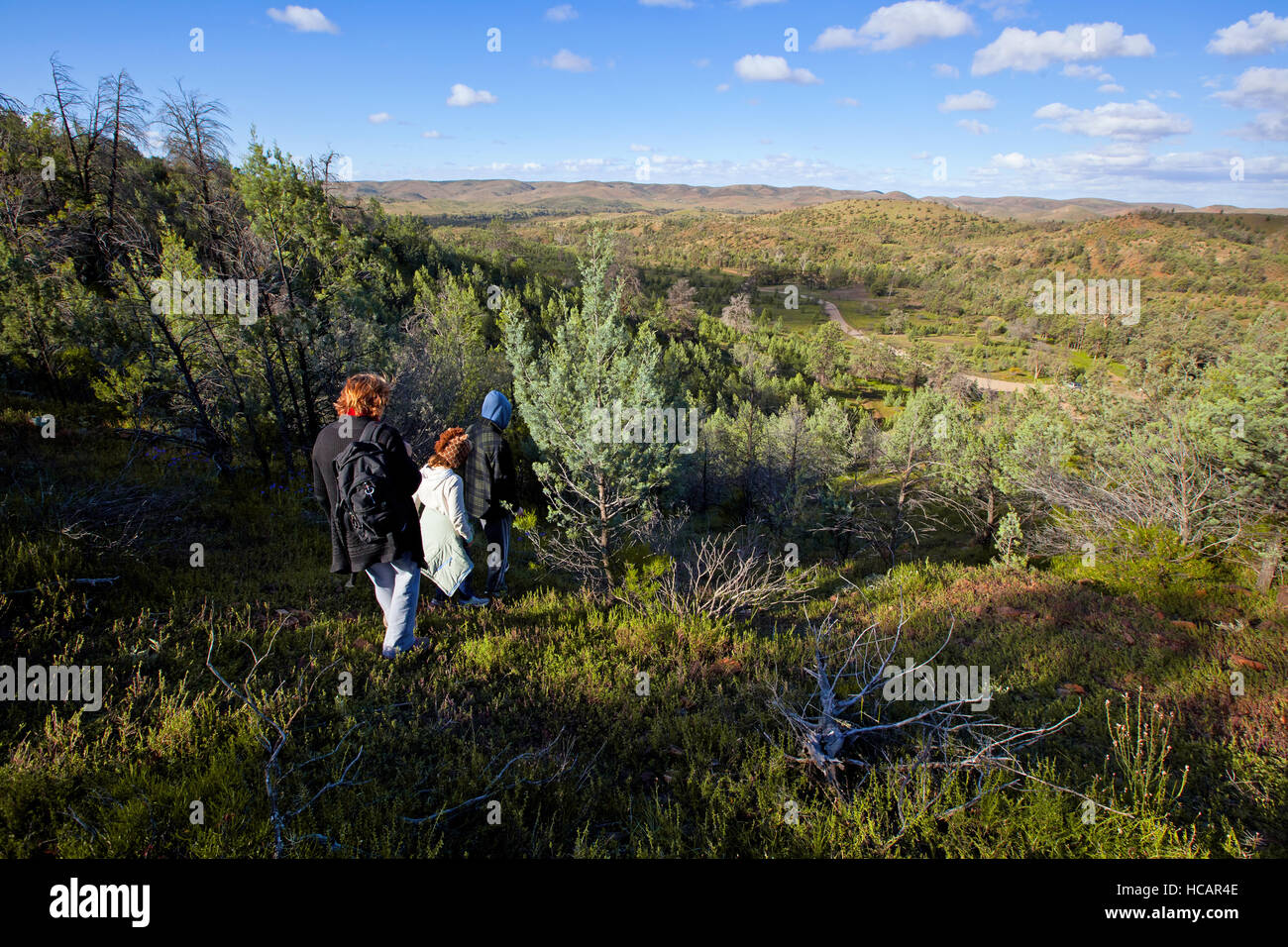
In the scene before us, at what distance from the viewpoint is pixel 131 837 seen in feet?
7.59

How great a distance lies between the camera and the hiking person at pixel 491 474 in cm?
512

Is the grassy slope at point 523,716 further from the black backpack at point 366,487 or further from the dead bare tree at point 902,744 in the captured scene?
the black backpack at point 366,487

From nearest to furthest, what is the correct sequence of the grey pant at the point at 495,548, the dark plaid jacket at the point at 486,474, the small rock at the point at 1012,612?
1. the dark plaid jacket at the point at 486,474
2. the grey pant at the point at 495,548
3. the small rock at the point at 1012,612

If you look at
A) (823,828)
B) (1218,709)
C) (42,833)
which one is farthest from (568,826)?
(1218,709)

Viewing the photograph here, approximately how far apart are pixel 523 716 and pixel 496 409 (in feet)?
9.48

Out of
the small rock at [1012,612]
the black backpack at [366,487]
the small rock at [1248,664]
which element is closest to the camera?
the black backpack at [366,487]

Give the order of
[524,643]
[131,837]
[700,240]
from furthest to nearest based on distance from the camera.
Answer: [700,240], [524,643], [131,837]

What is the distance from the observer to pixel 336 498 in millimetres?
3775

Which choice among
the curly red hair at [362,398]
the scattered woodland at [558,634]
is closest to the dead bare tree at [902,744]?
the scattered woodland at [558,634]

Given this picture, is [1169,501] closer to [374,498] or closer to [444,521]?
[444,521]

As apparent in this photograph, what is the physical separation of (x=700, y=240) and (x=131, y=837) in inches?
5624

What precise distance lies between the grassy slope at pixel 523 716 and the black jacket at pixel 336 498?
76cm

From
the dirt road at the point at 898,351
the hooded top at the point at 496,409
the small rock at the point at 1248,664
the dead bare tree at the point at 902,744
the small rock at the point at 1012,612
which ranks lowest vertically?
the small rock at the point at 1012,612
